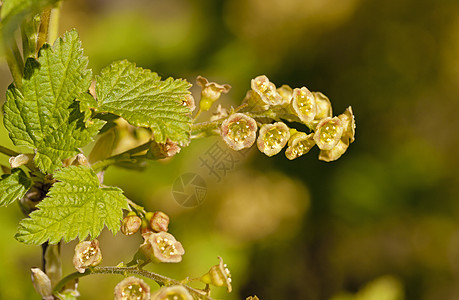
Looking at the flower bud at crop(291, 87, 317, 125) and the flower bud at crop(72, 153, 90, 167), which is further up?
the flower bud at crop(291, 87, 317, 125)

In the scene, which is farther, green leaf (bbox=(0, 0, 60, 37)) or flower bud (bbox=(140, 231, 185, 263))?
flower bud (bbox=(140, 231, 185, 263))

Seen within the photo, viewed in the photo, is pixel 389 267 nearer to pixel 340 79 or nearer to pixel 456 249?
pixel 456 249

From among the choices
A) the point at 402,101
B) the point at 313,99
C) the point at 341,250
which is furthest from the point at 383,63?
the point at 313,99

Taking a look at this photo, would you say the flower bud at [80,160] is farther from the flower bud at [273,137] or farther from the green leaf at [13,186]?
the flower bud at [273,137]

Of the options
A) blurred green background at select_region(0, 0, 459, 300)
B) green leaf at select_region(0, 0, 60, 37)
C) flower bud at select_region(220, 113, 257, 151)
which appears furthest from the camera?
blurred green background at select_region(0, 0, 459, 300)

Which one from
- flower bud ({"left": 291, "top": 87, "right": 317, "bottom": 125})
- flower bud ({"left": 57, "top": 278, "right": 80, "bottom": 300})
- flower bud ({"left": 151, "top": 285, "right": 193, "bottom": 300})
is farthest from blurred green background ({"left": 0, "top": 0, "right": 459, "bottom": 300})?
flower bud ({"left": 151, "top": 285, "right": 193, "bottom": 300})

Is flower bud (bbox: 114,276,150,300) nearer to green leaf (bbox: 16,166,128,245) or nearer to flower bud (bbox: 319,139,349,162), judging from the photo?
green leaf (bbox: 16,166,128,245)

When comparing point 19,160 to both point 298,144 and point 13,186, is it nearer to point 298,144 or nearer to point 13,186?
point 13,186
